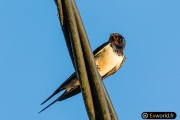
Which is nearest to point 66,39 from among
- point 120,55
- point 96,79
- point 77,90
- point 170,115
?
point 96,79

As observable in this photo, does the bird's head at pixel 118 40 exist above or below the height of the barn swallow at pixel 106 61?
above

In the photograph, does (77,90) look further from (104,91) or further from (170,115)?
(104,91)

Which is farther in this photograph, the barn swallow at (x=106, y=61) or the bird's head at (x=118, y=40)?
the bird's head at (x=118, y=40)

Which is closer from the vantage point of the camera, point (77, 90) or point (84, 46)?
point (84, 46)

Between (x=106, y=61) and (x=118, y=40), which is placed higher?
(x=118, y=40)

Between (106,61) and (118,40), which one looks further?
(118,40)

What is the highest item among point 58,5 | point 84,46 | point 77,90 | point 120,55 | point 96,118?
point 120,55

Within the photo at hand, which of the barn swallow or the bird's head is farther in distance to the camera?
the bird's head

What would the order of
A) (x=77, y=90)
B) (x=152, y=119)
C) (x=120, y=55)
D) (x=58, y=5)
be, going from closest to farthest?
(x=58, y=5), (x=152, y=119), (x=77, y=90), (x=120, y=55)
